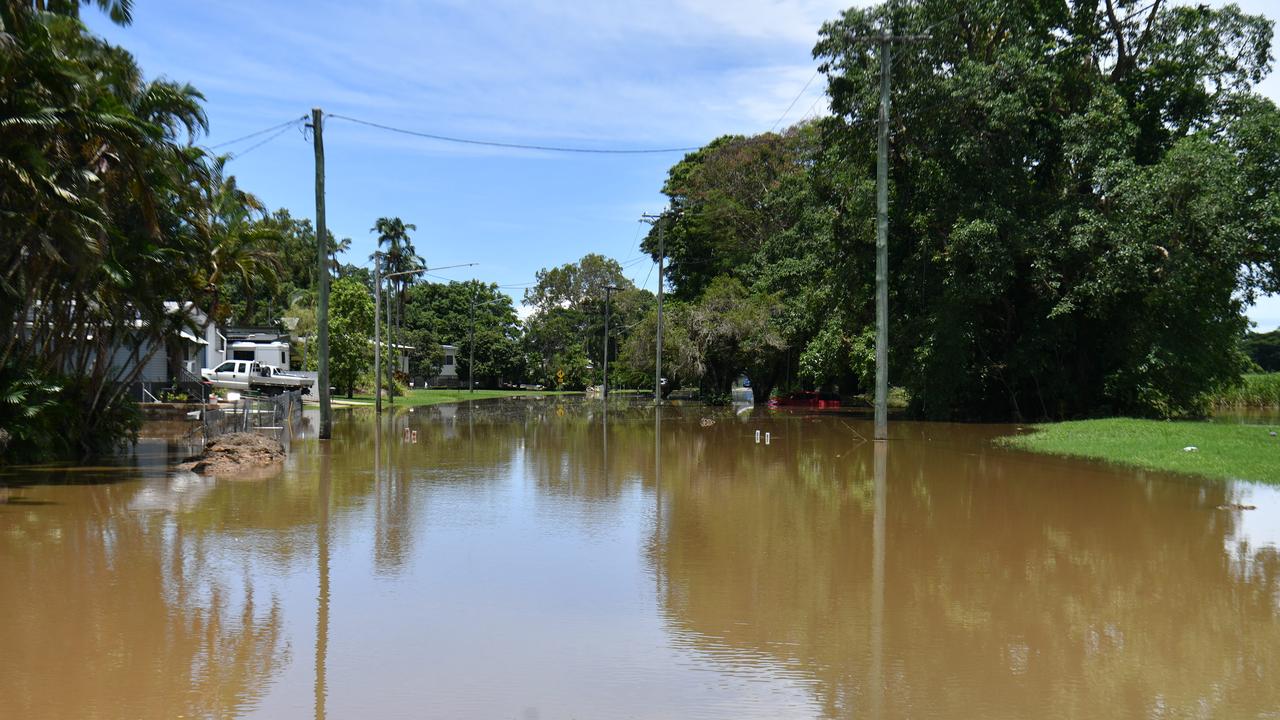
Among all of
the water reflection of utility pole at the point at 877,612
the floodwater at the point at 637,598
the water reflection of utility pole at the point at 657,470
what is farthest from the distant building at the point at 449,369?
the water reflection of utility pole at the point at 877,612

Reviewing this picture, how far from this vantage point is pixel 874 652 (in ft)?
23.2

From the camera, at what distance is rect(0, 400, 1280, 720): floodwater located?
20.2ft

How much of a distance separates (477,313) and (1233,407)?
6279 centimetres

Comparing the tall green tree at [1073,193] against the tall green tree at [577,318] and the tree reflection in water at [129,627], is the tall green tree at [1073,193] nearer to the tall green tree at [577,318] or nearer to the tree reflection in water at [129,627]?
the tree reflection in water at [129,627]

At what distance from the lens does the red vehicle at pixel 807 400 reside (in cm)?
5081

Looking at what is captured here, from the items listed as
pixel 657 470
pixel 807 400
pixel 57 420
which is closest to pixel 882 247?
pixel 657 470

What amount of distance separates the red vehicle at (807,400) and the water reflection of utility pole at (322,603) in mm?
37581

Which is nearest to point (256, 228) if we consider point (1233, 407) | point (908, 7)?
point (908, 7)

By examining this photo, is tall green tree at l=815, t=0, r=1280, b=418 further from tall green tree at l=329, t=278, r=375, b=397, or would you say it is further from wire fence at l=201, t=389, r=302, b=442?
tall green tree at l=329, t=278, r=375, b=397

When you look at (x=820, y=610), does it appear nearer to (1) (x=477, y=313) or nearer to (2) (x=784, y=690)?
(2) (x=784, y=690)

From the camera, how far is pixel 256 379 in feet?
162

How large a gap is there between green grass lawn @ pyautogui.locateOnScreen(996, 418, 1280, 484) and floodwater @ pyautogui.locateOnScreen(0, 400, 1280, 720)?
81.1 inches

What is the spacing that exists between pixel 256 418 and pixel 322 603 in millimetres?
22356

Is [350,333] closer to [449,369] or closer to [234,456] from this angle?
[234,456]
